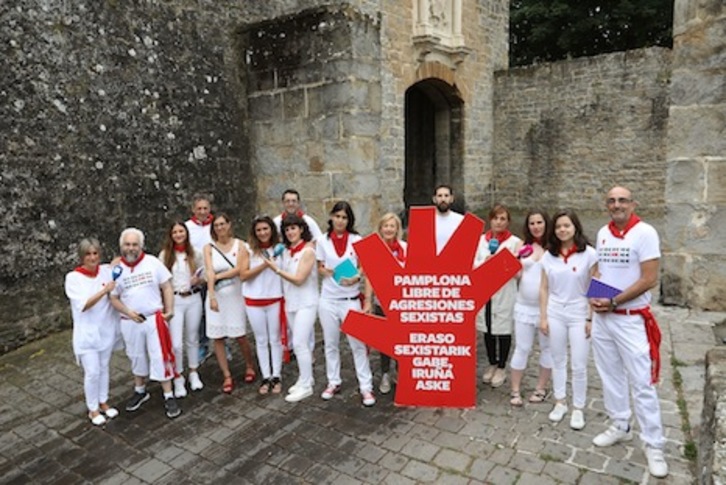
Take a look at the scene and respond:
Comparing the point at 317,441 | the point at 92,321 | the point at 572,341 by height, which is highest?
the point at 92,321

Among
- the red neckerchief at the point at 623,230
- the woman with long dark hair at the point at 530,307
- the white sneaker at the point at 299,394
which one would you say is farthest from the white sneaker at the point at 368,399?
the red neckerchief at the point at 623,230

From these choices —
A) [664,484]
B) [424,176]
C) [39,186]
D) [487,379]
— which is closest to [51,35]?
[39,186]

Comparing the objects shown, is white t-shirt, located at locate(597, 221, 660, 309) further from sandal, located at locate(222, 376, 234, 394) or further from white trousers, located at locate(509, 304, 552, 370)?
sandal, located at locate(222, 376, 234, 394)

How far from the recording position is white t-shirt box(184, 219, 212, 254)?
5.02m

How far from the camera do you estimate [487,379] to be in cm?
457

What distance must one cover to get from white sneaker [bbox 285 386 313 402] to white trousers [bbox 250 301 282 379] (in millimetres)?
303

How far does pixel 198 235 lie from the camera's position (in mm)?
5051

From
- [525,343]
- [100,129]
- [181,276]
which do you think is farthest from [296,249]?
[100,129]

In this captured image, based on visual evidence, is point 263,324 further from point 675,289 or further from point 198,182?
point 675,289

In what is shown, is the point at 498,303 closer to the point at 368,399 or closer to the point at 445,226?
the point at 445,226

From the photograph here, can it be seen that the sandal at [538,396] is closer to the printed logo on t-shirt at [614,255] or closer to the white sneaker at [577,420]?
the white sneaker at [577,420]

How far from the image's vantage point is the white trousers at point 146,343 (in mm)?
4230

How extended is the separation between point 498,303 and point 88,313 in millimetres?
Result: 3088

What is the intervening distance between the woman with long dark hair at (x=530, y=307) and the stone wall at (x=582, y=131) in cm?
1034
